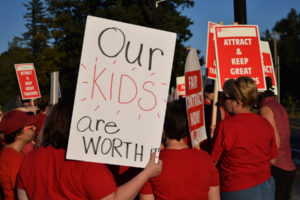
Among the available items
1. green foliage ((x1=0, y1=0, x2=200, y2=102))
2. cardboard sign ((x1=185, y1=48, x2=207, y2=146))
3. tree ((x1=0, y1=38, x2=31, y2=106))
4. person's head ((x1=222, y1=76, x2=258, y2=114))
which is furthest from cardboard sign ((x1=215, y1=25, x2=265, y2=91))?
tree ((x1=0, y1=38, x2=31, y2=106))

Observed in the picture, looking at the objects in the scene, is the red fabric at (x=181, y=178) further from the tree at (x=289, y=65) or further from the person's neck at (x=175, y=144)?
the tree at (x=289, y=65)

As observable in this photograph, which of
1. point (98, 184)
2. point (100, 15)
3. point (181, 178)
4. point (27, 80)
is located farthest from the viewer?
point (100, 15)

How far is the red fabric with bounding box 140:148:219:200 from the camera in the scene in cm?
249

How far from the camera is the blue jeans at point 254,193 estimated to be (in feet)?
9.99

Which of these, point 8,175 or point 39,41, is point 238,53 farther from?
point 39,41

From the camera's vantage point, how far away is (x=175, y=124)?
261 centimetres

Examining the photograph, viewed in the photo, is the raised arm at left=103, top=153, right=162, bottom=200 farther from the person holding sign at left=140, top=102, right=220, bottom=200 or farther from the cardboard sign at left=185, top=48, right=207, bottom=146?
the cardboard sign at left=185, top=48, right=207, bottom=146

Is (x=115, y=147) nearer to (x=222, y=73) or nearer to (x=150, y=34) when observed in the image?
(x=150, y=34)

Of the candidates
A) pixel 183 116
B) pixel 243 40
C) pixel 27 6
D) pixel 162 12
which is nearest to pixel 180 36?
pixel 162 12

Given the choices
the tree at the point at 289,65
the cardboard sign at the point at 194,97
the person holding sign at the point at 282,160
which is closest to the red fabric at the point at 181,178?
the cardboard sign at the point at 194,97

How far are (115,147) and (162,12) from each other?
3350 centimetres

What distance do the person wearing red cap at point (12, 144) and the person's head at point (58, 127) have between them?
0.56 meters

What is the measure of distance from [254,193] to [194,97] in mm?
834

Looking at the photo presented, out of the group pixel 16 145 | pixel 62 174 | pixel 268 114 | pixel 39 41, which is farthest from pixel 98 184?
pixel 39 41
